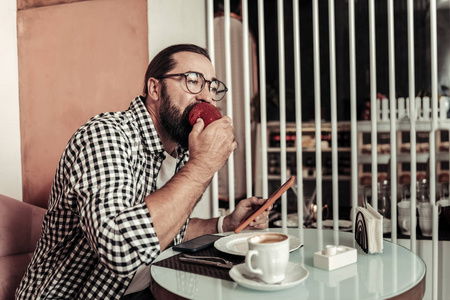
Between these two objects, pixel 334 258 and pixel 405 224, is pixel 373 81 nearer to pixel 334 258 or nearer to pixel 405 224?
pixel 405 224

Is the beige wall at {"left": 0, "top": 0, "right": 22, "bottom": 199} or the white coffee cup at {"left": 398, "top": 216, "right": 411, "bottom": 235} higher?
the beige wall at {"left": 0, "top": 0, "right": 22, "bottom": 199}

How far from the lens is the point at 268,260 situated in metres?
0.89

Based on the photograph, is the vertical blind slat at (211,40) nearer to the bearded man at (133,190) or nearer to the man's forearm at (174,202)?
the bearded man at (133,190)

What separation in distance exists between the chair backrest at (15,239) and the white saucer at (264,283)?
3.46ft

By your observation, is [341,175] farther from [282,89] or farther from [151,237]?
[151,237]

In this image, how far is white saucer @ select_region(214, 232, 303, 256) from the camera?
3.89 ft

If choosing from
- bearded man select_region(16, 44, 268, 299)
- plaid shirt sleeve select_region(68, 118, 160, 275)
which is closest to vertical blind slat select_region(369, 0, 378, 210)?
bearded man select_region(16, 44, 268, 299)

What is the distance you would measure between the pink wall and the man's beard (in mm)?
643

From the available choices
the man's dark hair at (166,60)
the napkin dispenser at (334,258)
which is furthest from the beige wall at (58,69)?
the napkin dispenser at (334,258)

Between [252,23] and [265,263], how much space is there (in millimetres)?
4411

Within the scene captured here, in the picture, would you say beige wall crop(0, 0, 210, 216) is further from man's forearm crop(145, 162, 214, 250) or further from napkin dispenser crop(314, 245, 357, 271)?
napkin dispenser crop(314, 245, 357, 271)

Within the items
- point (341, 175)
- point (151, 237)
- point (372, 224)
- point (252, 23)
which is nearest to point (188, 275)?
point (151, 237)

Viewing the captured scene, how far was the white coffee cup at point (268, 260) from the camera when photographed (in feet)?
2.91

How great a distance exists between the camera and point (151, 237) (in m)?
1.09
